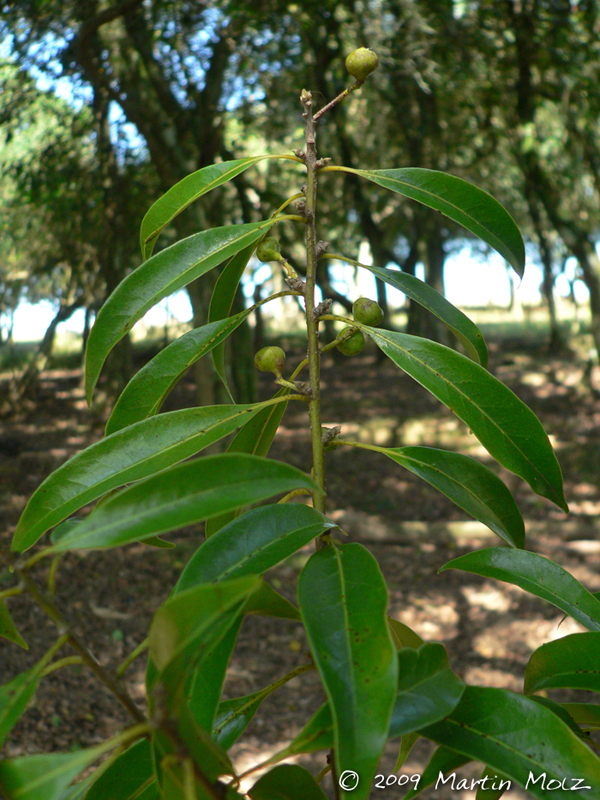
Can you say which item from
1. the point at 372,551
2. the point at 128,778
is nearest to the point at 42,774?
the point at 128,778

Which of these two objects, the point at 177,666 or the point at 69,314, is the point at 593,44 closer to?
the point at 69,314

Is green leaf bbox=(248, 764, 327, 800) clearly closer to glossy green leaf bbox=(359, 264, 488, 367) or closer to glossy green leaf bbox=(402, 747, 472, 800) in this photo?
glossy green leaf bbox=(402, 747, 472, 800)

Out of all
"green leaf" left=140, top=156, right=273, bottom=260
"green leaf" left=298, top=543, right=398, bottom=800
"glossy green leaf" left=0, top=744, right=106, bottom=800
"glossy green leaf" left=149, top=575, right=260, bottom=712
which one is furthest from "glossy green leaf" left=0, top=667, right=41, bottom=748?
"green leaf" left=140, top=156, right=273, bottom=260

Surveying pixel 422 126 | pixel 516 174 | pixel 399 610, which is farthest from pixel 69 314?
pixel 516 174

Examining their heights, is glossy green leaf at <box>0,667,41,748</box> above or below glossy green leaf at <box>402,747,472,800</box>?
above

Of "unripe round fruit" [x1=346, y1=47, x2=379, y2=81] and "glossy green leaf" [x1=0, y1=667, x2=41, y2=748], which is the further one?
"unripe round fruit" [x1=346, y1=47, x2=379, y2=81]

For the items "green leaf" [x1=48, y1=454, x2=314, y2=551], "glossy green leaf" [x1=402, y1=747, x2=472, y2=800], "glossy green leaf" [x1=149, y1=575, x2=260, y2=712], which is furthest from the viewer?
"glossy green leaf" [x1=402, y1=747, x2=472, y2=800]

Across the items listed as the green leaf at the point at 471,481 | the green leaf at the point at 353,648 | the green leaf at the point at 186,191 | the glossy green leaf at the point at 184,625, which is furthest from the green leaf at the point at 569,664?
the green leaf at the point at 186,191

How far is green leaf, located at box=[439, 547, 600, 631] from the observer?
826mm

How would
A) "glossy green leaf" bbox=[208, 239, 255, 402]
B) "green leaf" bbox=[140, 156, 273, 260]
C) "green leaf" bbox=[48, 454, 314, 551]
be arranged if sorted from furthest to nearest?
"glossy green leaf" bbox=[208, 239, 255, 402], "green leaf" bbox=[140, 156, 273, 260], "green leaf" bbox=[48, 454, 314, 551]

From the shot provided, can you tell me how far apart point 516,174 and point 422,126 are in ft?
18.0

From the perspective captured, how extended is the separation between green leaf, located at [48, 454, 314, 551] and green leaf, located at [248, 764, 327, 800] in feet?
1.08

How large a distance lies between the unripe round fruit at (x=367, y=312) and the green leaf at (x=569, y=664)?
0.47m

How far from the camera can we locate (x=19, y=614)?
12.5ft
